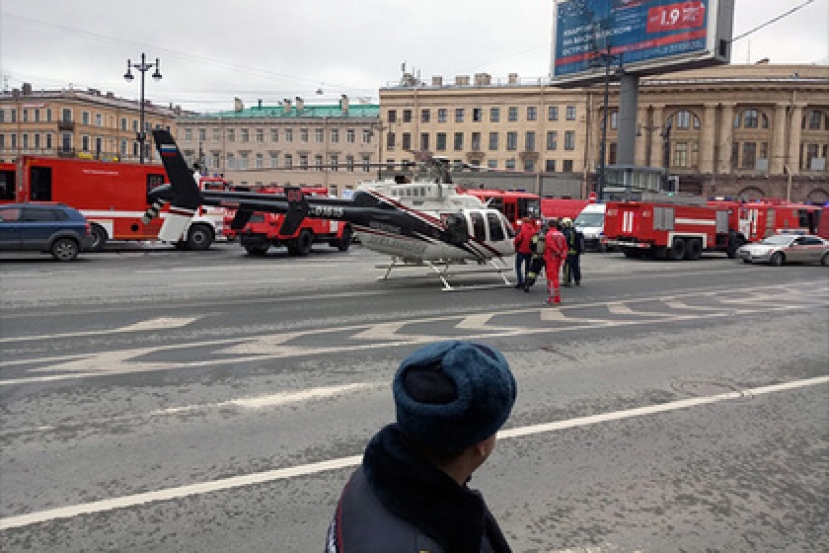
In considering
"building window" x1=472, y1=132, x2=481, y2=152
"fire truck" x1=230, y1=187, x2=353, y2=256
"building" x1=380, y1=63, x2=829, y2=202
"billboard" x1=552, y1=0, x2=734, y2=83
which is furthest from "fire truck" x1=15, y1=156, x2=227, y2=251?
"building window" x1=472, y1=132, x2=481, y2=152

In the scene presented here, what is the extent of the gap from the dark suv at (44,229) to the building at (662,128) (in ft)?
166

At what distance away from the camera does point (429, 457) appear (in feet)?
5.26

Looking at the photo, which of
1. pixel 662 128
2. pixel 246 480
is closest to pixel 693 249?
pixel 246 480

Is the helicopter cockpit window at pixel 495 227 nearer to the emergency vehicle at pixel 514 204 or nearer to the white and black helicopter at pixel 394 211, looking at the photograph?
the white and black helicopter at pixel 394 211

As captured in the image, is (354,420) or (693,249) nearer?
(354,420)

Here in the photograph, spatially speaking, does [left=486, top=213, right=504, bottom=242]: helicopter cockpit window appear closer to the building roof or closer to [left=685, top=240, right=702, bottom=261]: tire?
[left=685, top=240, right=702, bottom=261]: tire

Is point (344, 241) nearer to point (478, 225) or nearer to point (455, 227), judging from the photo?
point (478, 225)

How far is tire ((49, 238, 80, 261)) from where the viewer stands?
20.0 meters

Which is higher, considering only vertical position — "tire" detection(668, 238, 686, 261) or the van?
the van

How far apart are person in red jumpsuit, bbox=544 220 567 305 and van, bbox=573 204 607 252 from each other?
1929cm

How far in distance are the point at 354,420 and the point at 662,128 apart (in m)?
74.8

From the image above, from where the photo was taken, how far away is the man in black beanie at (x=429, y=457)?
1.47 m

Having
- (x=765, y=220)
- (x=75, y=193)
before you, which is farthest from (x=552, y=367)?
(x=765, y=220)

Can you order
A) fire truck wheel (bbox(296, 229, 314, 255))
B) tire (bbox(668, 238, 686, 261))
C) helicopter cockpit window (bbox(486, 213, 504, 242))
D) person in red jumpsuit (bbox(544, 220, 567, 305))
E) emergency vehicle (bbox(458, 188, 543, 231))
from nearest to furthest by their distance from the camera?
person in red jumpsuit (bbox(544, 220, 567, 305))
helicopter cockpit window (bbox(486, 213, 504, 242))
fire truck wheel (bbox(296, 229, 314, 255))
tire (bbox(668, 238, 686, 261))
emergency vehicle (bbox(458, 188, 543, 231))
